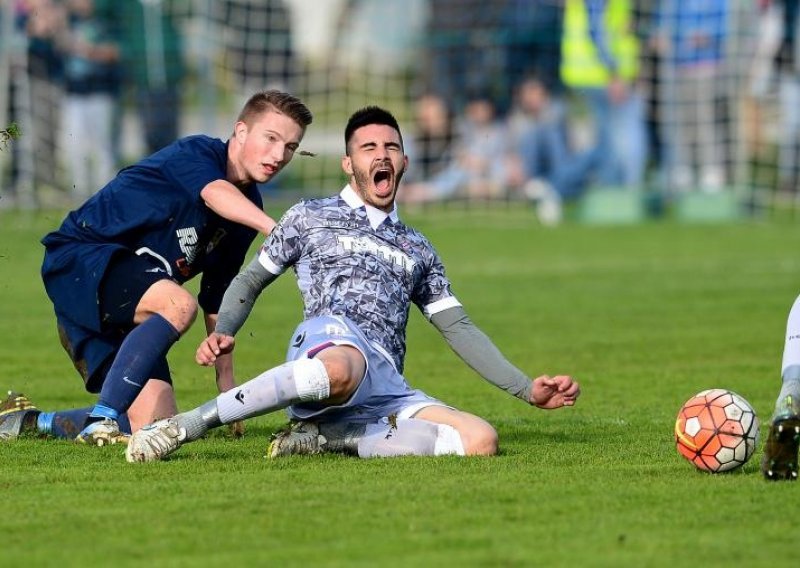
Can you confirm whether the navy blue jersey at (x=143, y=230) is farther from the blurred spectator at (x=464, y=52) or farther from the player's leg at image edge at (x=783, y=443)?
the blurred spectator at (x=464, y=52)

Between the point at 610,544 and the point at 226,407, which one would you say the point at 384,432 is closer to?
the point at 226,407

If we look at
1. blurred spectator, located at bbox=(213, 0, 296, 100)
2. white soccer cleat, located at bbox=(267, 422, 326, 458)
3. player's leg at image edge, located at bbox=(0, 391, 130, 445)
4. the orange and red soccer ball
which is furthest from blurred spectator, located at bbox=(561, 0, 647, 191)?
the orange and red soccer ball

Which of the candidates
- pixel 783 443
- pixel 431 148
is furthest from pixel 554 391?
pixel 431 148

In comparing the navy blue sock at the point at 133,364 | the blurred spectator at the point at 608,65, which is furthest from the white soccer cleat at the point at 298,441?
→ the blurred spectator at the point at 608,65

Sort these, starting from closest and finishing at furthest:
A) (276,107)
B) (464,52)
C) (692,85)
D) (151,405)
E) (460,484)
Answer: (460,484), (276,107), (151,405), (692,85), (464,52)

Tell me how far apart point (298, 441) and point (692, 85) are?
2280 centimetres

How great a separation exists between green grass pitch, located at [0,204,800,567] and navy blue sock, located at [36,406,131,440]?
19 cm

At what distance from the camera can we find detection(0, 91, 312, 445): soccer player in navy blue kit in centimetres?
790

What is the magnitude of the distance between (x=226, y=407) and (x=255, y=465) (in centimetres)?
28

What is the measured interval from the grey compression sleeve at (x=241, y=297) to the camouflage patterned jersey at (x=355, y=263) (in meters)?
0.05

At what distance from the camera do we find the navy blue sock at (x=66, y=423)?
27.0 ft

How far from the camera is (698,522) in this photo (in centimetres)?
570

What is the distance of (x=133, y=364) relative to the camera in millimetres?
7734

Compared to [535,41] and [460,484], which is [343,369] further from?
[535,41]
